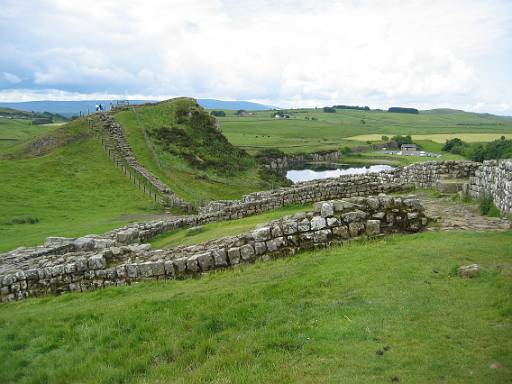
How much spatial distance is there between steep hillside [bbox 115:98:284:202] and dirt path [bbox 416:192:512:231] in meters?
34.2

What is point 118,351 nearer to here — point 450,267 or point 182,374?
point 182,374

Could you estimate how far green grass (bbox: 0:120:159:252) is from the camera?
34219 millimetres

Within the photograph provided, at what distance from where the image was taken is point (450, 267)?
441 inches

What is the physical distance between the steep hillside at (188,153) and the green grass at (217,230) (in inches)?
1069

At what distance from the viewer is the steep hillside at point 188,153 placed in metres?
59.0

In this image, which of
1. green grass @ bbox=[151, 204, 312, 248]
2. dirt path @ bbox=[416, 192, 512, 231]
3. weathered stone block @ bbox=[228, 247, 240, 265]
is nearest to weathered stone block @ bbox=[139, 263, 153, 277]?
weathered stone block @ bbox=[228, 247, 240, 265]

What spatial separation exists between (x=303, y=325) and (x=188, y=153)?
197ft

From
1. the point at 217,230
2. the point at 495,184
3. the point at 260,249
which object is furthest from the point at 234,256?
the point at 495,184

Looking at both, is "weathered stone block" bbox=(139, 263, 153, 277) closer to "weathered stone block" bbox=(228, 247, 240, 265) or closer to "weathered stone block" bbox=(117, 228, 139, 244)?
"weathered stone block" bbox=(228, 247, 240, 265)

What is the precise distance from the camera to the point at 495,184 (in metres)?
17.6

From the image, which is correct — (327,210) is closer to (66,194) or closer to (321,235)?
(321,235)

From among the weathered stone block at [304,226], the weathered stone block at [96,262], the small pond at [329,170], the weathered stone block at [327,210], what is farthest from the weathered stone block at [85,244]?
the small pond at [329,170]

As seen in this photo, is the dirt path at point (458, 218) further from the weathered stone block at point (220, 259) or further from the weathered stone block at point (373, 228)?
the weathered stone block at point (220, 259)

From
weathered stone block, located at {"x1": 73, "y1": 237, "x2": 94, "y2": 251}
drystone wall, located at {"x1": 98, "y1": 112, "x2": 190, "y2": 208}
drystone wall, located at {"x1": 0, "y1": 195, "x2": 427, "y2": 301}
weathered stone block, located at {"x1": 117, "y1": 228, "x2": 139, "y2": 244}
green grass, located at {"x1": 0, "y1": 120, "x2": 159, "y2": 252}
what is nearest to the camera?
drystone wall, located at {"x1": 0, "y1": 195, "x2": 427, "y2": 301}
